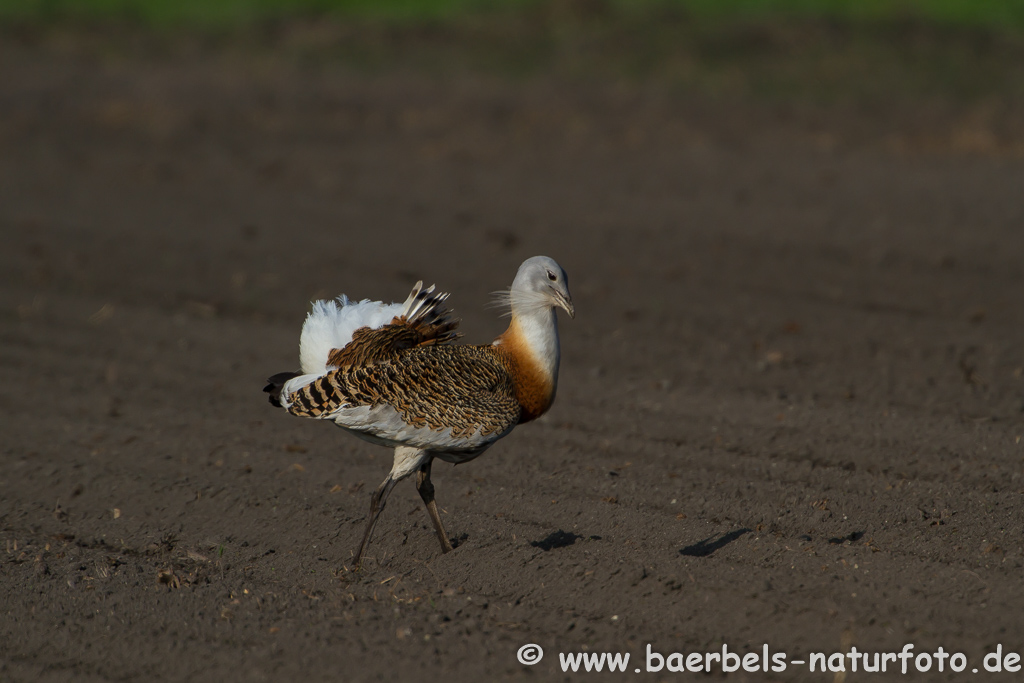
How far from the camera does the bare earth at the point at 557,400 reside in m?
4.61

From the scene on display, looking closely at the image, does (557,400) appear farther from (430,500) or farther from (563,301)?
(563,301)

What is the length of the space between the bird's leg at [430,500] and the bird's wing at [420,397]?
322mm

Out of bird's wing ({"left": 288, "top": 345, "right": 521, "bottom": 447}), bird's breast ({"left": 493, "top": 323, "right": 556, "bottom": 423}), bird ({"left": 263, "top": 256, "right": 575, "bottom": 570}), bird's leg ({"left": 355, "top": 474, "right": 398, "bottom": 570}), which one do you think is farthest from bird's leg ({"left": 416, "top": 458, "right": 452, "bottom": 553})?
bird's breast ({"left": 493, "top": 323, "right": 556, "bottom": 423})

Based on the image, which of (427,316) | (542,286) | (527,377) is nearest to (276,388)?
(427,316)

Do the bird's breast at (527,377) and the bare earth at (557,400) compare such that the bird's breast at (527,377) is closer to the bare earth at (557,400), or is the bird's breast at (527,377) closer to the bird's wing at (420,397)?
the bird's wing at (420,397)

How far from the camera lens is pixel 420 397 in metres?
5.09

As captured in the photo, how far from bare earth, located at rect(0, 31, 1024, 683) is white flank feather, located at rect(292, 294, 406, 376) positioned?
0.87 metres

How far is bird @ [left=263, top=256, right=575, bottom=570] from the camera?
504 cm

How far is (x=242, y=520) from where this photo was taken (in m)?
5.80

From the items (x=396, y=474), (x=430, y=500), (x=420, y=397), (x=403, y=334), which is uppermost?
(x=403, y=334)

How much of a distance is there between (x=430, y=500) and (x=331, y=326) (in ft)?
3.08

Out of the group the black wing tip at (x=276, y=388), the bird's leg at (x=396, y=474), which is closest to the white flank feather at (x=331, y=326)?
the black wing tip at (x=276, y=388)

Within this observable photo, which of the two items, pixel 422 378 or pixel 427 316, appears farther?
pixel 427 316

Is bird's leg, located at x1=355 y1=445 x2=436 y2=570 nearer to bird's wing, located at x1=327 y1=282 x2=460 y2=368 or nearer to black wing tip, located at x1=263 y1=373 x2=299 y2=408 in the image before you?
bird's wing, located at x1=327 y1=282 x2=460 y2=368
